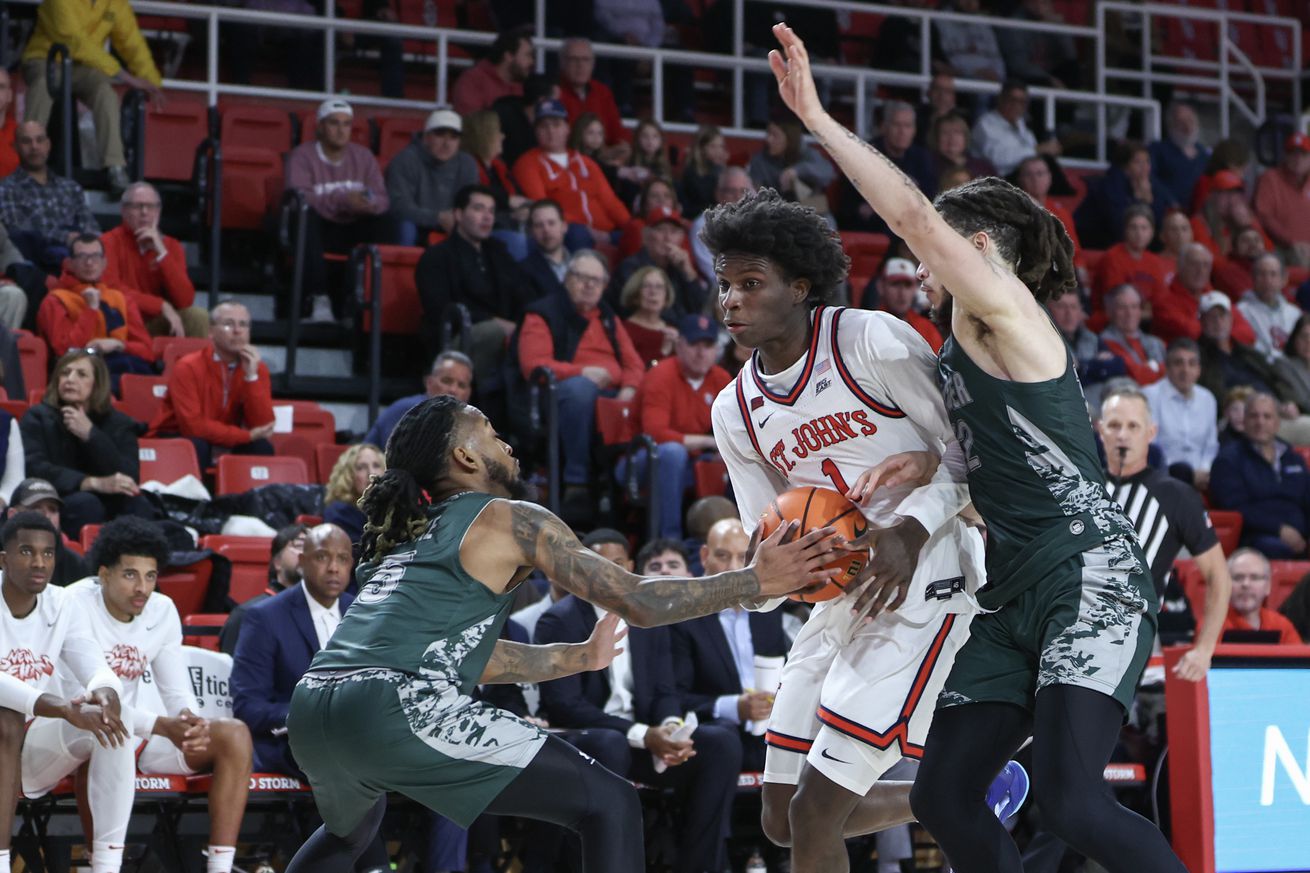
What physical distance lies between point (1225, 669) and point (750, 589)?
3645 mm

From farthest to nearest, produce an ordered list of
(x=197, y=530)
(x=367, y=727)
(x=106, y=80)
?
1. (x=106, y=80)
2. (x=197, y=530)
3. (x=367, y=727)

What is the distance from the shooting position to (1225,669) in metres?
6.93

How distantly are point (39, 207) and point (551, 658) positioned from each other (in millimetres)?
6597

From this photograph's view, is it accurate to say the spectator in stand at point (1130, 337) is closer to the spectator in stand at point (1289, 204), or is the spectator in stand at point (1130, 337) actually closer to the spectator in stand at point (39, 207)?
the spectator in stand at point (1289, 204)

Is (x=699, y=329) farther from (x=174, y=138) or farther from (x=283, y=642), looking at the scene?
(x=174, y=138)

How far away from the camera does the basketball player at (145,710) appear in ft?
21.2

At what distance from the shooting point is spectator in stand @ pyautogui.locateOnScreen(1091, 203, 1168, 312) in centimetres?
1271

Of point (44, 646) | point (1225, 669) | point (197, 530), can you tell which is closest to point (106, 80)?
point (197, 530)

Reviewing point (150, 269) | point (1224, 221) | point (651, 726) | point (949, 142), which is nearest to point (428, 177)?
point (150, 269)

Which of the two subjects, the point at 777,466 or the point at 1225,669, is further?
the point at 1225,669

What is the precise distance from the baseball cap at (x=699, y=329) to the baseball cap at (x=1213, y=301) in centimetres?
408

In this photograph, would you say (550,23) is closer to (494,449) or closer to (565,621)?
(565,621)

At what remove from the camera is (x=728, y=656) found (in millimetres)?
7914

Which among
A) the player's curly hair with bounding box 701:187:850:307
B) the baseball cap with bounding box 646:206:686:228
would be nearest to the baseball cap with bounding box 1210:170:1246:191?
the baseball cap with bounding box 646:206:686:228
